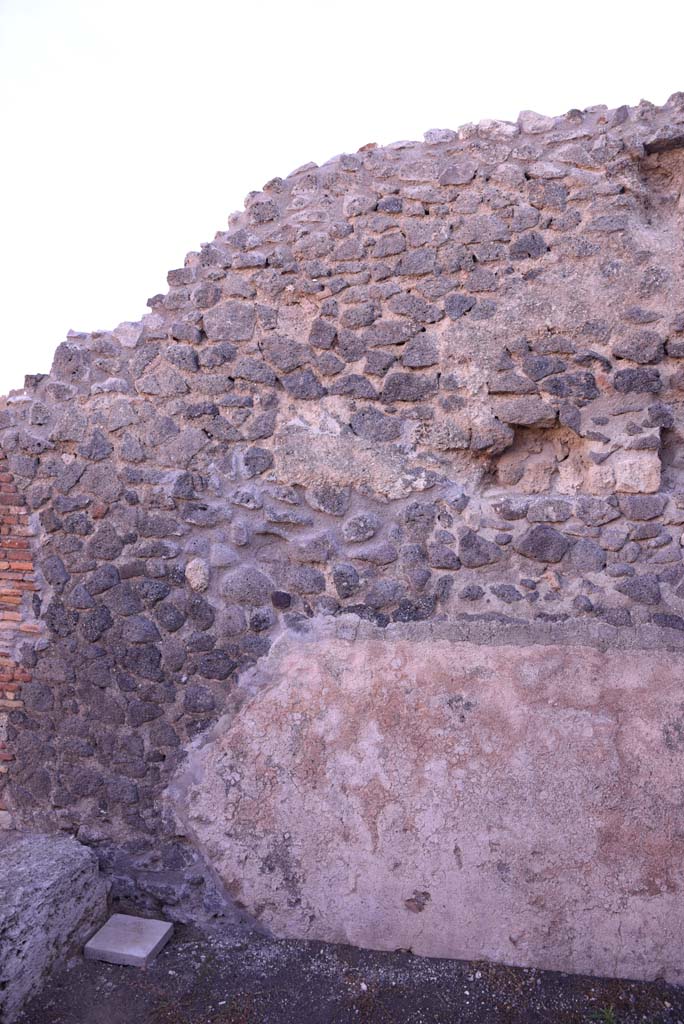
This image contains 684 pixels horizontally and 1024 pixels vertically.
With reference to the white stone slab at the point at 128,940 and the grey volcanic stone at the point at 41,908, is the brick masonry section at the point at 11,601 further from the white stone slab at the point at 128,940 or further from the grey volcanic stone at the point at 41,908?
the white stone slab at the point at 128,940

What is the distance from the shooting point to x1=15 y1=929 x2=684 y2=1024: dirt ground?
2668mm

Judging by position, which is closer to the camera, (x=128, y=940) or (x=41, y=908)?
(x=41, y=908)

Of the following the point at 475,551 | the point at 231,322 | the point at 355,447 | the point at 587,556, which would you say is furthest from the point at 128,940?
the point at 231,322

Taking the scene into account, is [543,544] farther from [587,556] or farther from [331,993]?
[331,993]

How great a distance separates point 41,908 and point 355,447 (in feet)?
7.46

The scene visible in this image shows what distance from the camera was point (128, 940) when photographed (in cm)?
313

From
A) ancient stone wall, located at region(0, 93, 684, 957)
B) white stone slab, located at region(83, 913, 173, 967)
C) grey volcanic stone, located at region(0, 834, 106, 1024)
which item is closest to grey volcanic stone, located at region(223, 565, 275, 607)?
ancient stone wall, located at region(0, 93, 684, 957)

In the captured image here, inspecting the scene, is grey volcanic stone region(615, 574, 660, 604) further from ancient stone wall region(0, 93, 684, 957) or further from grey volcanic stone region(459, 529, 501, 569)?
grey volcanic stone region(459, 529, 501, 569)

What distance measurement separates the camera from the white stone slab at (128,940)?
3.04m

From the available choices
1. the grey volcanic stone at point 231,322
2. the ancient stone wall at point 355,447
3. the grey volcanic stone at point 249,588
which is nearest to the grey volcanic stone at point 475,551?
the ancient stone wall at point 355,447

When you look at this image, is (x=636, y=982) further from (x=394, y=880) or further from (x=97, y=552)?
(x=97, y=552)

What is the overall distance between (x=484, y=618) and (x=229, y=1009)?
178 centimetres

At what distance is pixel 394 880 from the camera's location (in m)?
3.01

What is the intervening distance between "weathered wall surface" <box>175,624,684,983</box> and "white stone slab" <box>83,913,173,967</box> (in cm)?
38
